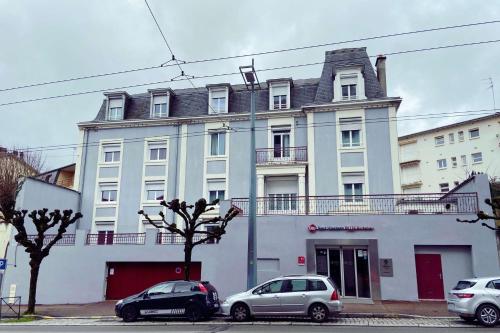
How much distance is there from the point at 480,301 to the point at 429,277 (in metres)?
6.90

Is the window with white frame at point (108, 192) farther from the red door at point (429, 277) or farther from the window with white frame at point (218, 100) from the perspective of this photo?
the red door at point (429, 277)

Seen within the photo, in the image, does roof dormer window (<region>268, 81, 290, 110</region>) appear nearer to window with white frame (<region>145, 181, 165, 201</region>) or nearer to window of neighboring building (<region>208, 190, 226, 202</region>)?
window of neighboring building (<region>208, 190, 226, 202</region>)

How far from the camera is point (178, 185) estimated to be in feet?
92.8

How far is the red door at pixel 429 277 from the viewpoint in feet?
63.4

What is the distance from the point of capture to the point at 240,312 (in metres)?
14.5

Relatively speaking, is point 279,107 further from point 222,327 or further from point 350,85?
point 222,327

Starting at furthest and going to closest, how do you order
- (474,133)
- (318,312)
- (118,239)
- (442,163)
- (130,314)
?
1. (442,163)
2. (474,133)
3. (118,239)
4. (130,314)
5. (318,312)

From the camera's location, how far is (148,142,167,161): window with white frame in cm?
2936

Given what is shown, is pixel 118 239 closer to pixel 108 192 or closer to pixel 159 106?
pixel 108 192

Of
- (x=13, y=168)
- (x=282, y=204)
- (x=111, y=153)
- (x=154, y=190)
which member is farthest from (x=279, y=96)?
(x=13, y=168)

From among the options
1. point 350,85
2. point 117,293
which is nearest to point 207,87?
point 350,85

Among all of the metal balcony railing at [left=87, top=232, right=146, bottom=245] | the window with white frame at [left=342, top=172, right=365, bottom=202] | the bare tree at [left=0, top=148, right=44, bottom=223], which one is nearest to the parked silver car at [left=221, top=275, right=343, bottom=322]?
the metal balcony railing at [left=87, top=232, right=146, bottom=245]

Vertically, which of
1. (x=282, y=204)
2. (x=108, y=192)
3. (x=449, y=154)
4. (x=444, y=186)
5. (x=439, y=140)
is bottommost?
(x=282, y=204)

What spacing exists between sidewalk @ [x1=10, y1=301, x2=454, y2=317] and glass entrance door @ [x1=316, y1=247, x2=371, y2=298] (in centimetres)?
153
